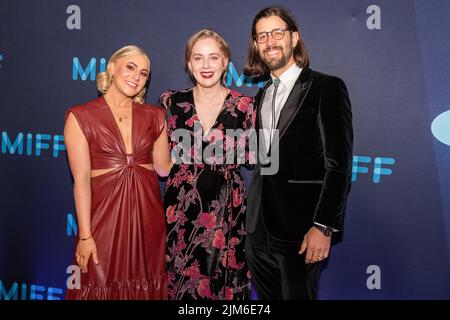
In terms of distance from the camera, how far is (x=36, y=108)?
3.01 metres

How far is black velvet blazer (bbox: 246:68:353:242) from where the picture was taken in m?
2.05

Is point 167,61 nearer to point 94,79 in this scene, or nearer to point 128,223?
point 94,79

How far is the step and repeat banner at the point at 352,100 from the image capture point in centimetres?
265

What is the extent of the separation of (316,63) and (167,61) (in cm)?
96

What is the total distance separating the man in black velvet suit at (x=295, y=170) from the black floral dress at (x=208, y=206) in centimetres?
9

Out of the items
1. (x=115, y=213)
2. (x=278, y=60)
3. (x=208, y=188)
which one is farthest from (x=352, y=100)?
(x=115, y=213)

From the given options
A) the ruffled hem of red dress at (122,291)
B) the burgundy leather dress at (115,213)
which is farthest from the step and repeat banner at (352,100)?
the ruffled hem of red dress at (122,291)

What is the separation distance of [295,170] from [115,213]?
0.93 metres

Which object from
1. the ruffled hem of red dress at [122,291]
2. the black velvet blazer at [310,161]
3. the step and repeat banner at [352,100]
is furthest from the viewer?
the step and repeat banner at [352,100]

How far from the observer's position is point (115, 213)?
2.19 m

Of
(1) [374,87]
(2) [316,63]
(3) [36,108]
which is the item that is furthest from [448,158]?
Answer: (3) [36,108]

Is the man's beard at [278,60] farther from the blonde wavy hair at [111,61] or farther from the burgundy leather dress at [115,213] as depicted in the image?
the burgundy leather dress at [115,213]

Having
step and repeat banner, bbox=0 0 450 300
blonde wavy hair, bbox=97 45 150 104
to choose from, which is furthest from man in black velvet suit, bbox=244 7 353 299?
blonde wavy hair, bbox=97 45 150 104

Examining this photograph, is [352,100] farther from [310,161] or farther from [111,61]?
[111,61]
